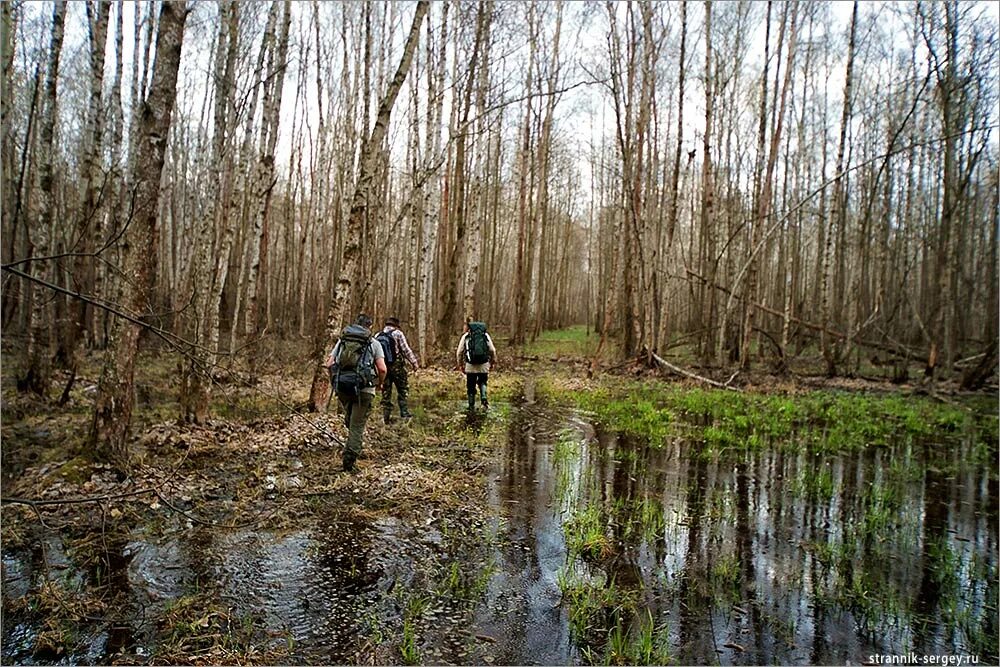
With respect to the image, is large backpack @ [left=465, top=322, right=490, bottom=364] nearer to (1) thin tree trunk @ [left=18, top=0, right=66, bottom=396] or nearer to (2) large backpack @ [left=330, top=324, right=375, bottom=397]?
(2) large backpack @ [left=330, top=324, right=375, bottom=397]

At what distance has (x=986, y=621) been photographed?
4.14m

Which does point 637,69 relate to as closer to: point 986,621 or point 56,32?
point 56,32

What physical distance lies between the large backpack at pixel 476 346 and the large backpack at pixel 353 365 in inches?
161

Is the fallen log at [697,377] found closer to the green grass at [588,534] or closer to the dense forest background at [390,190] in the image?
the dense forest background at [390,190]

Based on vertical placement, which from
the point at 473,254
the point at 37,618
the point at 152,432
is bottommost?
the point at 37,618

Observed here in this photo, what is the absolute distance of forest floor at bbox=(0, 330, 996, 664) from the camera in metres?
3.52

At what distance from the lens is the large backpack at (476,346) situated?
36.2ft

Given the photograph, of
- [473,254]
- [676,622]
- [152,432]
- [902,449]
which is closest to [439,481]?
[676,622]

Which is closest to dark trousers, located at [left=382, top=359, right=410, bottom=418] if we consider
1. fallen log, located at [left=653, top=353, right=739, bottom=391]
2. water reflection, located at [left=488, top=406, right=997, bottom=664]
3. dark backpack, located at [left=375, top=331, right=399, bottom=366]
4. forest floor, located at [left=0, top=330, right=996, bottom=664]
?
dark backpack, located at [left=375, top=331, right=399, bottom=366]

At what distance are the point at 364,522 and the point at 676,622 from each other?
300cm

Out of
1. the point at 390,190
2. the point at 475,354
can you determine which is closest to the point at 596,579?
the point at 475,354

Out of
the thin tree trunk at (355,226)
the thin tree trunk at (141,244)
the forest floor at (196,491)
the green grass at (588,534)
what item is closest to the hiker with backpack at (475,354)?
the forest floor at (196,491)

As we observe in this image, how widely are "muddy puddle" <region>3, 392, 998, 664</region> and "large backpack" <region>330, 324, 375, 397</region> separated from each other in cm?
168

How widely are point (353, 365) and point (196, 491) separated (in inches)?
83.2
